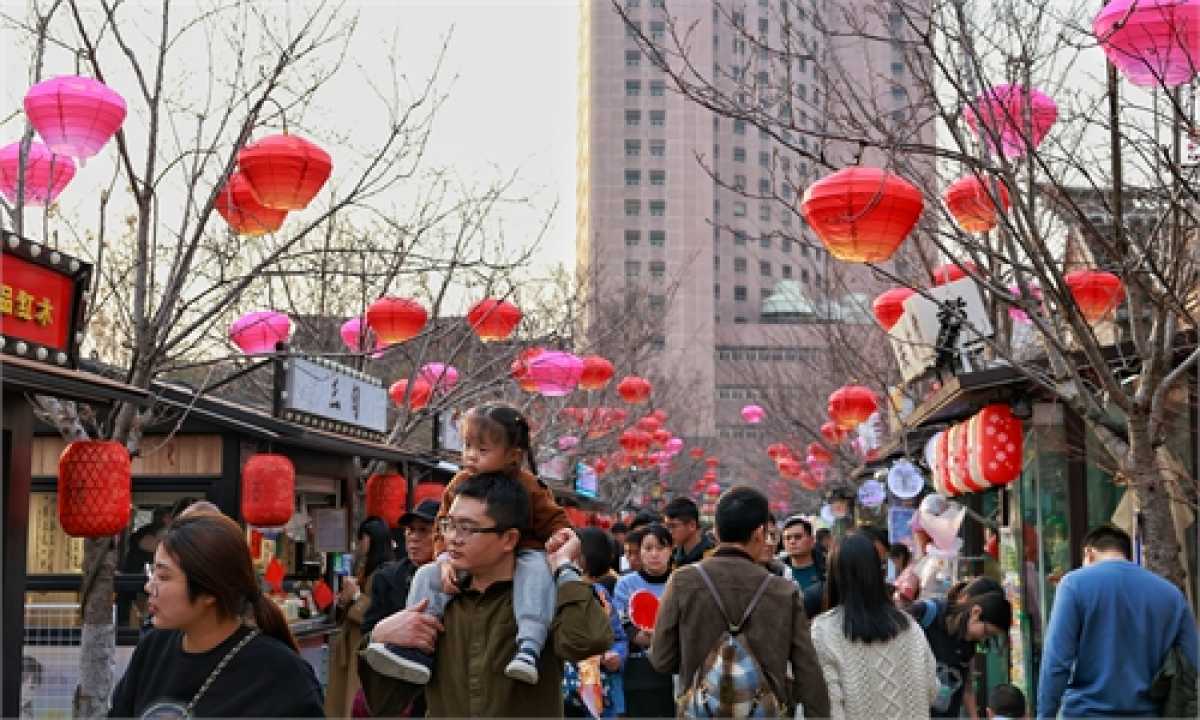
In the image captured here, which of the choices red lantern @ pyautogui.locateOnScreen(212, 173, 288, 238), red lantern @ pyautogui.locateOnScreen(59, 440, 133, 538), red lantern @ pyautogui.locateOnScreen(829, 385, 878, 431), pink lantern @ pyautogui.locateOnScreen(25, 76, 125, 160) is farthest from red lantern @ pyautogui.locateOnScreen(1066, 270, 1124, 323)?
red lantern @ pyautogui.locateOnScreen(829, 385, 878, 431)

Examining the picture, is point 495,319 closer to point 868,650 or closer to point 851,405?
point 851,405

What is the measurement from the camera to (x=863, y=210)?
24.8ft

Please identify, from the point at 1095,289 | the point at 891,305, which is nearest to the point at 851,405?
the point at 891,305

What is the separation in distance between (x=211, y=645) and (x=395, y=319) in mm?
9193

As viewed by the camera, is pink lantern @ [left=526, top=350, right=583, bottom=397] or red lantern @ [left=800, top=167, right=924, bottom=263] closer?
red lantern @ [left=800, top=167, right=924, bottom=263]

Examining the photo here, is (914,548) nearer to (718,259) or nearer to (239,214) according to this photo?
(239,214)

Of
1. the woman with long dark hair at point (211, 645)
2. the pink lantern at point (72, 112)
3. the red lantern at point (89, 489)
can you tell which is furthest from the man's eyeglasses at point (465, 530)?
the red lantern at point (89, 489)

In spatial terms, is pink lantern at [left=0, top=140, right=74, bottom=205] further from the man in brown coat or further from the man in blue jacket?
the man in blue jacket

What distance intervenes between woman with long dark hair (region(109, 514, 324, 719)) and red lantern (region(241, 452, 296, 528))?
9.04 meters

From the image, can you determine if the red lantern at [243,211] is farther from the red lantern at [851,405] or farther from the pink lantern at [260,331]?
the red lantern at [851,405]

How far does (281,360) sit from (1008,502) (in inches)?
306

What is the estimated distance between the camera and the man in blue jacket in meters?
6.16

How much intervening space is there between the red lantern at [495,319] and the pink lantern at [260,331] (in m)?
2.27

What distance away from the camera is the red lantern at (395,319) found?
12.8 m
